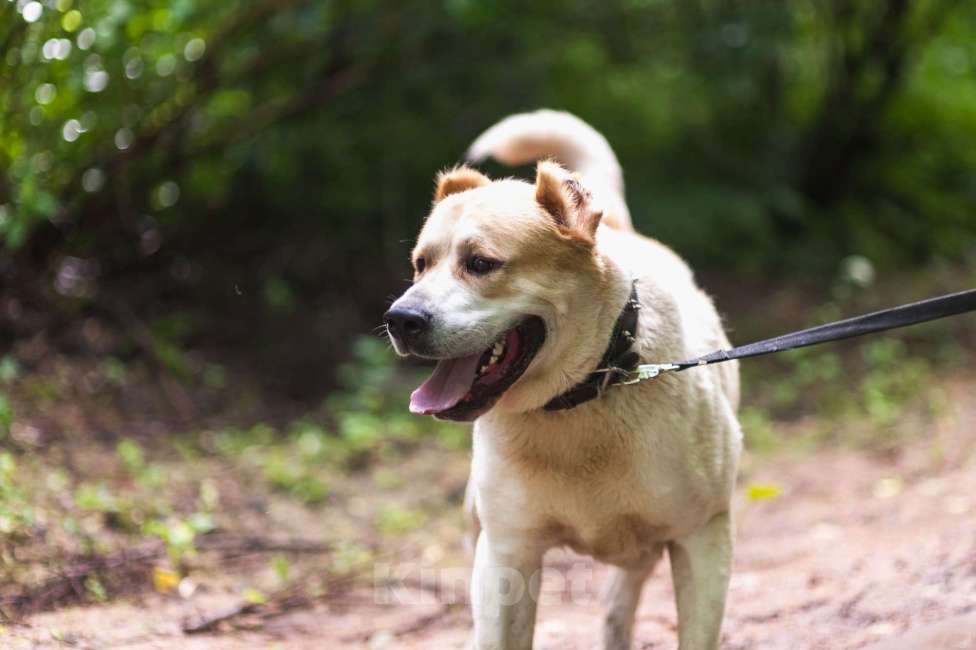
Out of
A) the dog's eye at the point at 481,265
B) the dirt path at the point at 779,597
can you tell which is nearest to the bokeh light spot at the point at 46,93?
the dirt path at the point at 779,597

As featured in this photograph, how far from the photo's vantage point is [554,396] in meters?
3.26

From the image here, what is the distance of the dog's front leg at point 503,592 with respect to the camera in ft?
11.2

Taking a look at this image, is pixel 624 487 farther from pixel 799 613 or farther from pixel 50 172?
pixel 50 172

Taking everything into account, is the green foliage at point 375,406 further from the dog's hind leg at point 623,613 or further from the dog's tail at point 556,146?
the dog's hind leg at point 623,613

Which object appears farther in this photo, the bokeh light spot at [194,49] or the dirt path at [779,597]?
the bokeh light spot at [194,49]

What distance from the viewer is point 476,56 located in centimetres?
911

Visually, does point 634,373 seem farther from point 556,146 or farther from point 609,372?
point 556,146

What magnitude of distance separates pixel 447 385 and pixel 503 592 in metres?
0.73

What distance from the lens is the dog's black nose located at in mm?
3012

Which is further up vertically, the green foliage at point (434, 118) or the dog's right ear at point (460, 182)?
the green foliage at point (434, 118)

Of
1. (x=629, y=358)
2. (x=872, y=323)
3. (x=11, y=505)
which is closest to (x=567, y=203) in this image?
(x=629, y=358)

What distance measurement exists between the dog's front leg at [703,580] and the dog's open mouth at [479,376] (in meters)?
0.84

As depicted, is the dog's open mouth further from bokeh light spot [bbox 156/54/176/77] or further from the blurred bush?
bokeh light spot [bbox 156/54/176/77]

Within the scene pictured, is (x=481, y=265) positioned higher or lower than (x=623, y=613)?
higher
